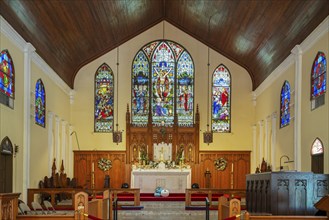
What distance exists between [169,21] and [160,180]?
7.09 metres

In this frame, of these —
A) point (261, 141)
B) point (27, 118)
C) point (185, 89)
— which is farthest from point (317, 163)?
point (185, 89)

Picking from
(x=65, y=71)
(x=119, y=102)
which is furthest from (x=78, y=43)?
(x=119, y=102)

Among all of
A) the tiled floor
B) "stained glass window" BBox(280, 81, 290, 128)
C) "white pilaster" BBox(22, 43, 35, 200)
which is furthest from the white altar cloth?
"white pilaster" BBox(22, 43, 35, 200)

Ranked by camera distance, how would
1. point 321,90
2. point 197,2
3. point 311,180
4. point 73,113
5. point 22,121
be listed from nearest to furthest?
point 311,180 → point 321,90 → point 22,121 → point 197,2 → point 73,113

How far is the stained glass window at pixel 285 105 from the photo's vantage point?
18.9 meters

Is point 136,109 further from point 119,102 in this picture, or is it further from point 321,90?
point 321,90

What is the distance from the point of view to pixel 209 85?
973 inches

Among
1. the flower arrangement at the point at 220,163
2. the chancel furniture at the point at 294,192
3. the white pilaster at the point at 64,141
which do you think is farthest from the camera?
the flower arrangement at the point at 220,163

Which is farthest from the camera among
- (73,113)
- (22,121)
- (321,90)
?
(73,113)

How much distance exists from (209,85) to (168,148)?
10.8 feet

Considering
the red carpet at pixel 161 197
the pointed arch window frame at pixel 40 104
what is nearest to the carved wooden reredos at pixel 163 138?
the red carpet at pixel 161 197

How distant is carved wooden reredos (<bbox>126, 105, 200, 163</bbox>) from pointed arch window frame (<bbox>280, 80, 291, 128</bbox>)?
5.31 m

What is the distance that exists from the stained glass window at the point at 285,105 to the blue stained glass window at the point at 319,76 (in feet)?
9.68

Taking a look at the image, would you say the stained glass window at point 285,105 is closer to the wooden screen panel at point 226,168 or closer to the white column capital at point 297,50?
the white column capital at point 297,50
